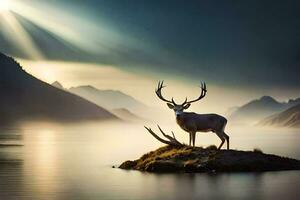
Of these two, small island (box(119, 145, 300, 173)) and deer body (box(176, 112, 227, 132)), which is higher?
deer body (box(176, 112, 227, 132))

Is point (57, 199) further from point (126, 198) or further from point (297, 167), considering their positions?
point (297, 167)

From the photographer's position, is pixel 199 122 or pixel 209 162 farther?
pixel 199 122

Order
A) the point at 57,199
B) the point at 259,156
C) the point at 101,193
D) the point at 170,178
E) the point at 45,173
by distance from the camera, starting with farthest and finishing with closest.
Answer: the point at 45,173
the point at 259,156
the point at 170,178
the point at 101,193
the point at 57,199

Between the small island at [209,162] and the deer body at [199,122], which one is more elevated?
the deer body at [199,122]

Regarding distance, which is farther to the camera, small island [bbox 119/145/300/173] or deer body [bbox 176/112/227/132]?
deer body [bbox 176/112/227/132]

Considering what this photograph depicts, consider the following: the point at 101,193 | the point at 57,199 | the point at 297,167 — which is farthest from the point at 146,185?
the point at 297,167

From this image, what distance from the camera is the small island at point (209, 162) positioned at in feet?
121

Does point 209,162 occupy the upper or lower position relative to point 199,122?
lower

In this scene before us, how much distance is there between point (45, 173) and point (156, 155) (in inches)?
310

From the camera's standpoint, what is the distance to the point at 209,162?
121 feet

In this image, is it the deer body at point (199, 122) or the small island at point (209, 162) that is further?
the deer body at point (199, 122)

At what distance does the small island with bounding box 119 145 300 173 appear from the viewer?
121ft

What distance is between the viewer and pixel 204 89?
130 feet

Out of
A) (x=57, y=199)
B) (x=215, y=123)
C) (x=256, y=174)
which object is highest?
(x=215, y=123)
